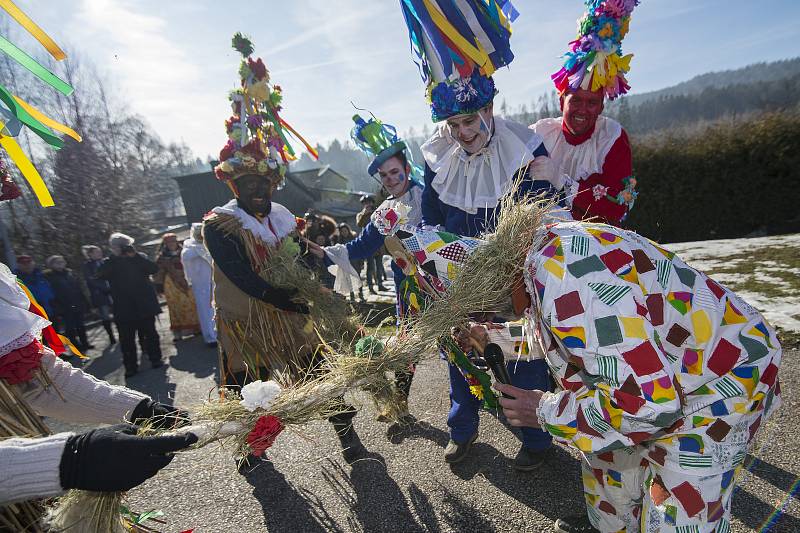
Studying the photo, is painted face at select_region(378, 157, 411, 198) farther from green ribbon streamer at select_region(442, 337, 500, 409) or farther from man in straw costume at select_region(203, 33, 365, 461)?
green ribbon streamer at select_region(442, 337, 500, 409)

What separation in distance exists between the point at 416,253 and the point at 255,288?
5.24 feet

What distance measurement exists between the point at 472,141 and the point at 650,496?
2023 millimetres

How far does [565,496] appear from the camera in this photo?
7.97 feet

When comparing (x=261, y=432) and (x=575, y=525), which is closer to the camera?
(x=261, y=432)

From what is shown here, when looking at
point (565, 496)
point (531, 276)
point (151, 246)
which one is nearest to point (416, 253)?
point (531, 276)

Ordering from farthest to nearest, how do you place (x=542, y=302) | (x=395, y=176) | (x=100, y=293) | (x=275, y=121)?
(x=100, y=293)
(x=395, y=176)
(x=275, y=121)
(x=542, y=302)

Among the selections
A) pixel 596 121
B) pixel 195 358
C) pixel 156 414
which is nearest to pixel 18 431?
pixel 156 414

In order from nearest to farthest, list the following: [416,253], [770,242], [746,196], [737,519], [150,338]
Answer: [416,253]
[737,519]
[150,338]
[770,242]
[746,196]

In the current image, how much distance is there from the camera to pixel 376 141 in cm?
394

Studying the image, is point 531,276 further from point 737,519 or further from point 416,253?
point 737,519

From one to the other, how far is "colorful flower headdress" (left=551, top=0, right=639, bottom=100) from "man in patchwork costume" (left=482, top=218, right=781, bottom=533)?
69.1 inches

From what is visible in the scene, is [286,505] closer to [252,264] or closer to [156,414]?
[156,414]

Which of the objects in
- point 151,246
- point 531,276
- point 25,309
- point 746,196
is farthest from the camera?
point 151,246

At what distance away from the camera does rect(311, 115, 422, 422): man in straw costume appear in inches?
133
